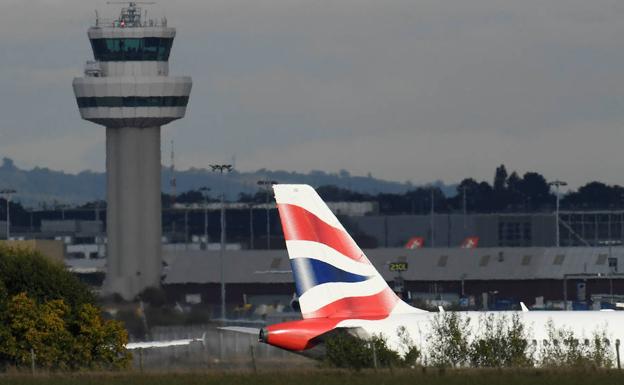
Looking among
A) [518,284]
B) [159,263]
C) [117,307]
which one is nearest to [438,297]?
[518,284]

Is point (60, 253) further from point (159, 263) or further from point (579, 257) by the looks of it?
point (579, 257)

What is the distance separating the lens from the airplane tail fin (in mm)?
61219

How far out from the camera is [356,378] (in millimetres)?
56500

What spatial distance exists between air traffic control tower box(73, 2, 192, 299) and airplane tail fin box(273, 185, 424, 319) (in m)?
121

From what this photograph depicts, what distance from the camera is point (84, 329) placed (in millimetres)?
74875

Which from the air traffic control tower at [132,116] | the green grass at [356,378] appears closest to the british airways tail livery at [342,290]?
the green grass at [356,378]

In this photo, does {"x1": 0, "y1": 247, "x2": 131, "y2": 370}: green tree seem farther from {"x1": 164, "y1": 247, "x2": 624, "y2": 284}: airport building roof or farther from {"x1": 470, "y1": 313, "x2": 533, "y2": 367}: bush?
{"x1": 164, "y1": 247, "x2": 624, "y2": 284}: airport building roof

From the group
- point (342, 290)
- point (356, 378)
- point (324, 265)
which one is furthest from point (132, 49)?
point (356, 378)

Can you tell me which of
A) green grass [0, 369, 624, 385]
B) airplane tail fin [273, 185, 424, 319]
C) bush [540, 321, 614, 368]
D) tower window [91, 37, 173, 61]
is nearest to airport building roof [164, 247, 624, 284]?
tower window [91, 37, 173, 61]

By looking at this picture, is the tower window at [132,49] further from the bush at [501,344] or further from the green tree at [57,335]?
the bush at [501,344]

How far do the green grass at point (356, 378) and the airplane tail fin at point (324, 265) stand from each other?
2775 mm

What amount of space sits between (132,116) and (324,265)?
12371 cm

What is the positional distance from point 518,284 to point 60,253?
45.8 m

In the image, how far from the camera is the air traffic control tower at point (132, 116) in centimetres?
18375
